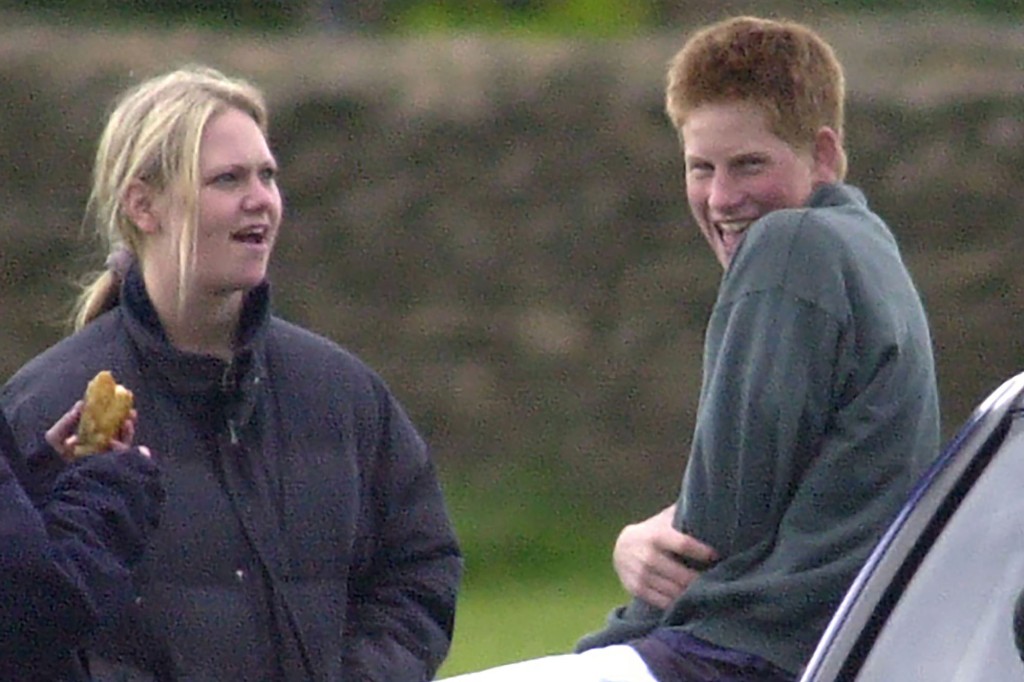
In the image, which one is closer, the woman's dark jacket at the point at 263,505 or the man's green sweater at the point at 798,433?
the man's green sweater at the point at 798,433

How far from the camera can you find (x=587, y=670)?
3668mm

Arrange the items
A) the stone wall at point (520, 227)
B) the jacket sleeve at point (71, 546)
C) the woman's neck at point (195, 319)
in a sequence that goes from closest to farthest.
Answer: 1. the jacket sleeve at point (71, 546)
2. the woman's neck at point (195, 319)
3. the stone wall at point (520, 227)

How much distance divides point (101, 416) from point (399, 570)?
0.83 metres

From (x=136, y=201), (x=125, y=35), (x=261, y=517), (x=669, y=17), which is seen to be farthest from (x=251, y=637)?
(x=669, y=17)

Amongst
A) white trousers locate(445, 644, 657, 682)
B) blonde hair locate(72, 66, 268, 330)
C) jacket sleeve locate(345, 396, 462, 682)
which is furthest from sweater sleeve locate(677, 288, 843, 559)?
blonde hair locate(72, 66, 268, 330)

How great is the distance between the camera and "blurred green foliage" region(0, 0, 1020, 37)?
19.4 meters

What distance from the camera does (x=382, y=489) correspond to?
177 inches

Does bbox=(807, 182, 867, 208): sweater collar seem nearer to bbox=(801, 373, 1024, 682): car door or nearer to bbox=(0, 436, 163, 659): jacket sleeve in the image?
bbox=(801, 373, 1024, 682): car door

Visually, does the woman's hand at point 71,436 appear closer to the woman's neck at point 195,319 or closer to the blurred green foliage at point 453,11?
the woman's neck at point 195,319

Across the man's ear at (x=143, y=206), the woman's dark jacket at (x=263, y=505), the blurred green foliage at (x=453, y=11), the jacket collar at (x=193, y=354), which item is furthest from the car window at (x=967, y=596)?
the blurred green foliage at (x=453, y=11)

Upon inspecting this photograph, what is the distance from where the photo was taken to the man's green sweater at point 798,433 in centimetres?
360

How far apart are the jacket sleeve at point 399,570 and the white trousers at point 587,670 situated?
0.79m

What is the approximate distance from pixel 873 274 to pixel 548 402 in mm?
10300

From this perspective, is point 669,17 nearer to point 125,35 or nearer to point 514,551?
point 125,35
